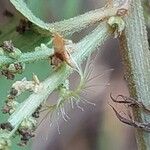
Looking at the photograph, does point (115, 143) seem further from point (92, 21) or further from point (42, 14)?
point (92, 21)

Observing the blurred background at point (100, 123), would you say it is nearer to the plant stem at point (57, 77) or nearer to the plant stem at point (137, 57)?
the plant stem at point (137, 57)

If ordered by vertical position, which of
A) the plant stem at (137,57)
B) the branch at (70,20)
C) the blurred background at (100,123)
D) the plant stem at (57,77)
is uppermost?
the blurred background at (100,123)

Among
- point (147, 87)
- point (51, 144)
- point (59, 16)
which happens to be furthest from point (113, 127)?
point (147, 87)

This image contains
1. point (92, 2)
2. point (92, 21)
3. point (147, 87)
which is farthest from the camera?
point (92, 2)

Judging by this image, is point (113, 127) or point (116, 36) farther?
point (113, 127)

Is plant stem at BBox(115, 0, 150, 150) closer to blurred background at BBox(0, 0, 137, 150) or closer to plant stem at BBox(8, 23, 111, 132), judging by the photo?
plant stem at BBox(8, 23, 111, 132)

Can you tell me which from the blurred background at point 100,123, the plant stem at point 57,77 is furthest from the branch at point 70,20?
the blurred background at point 100,123
